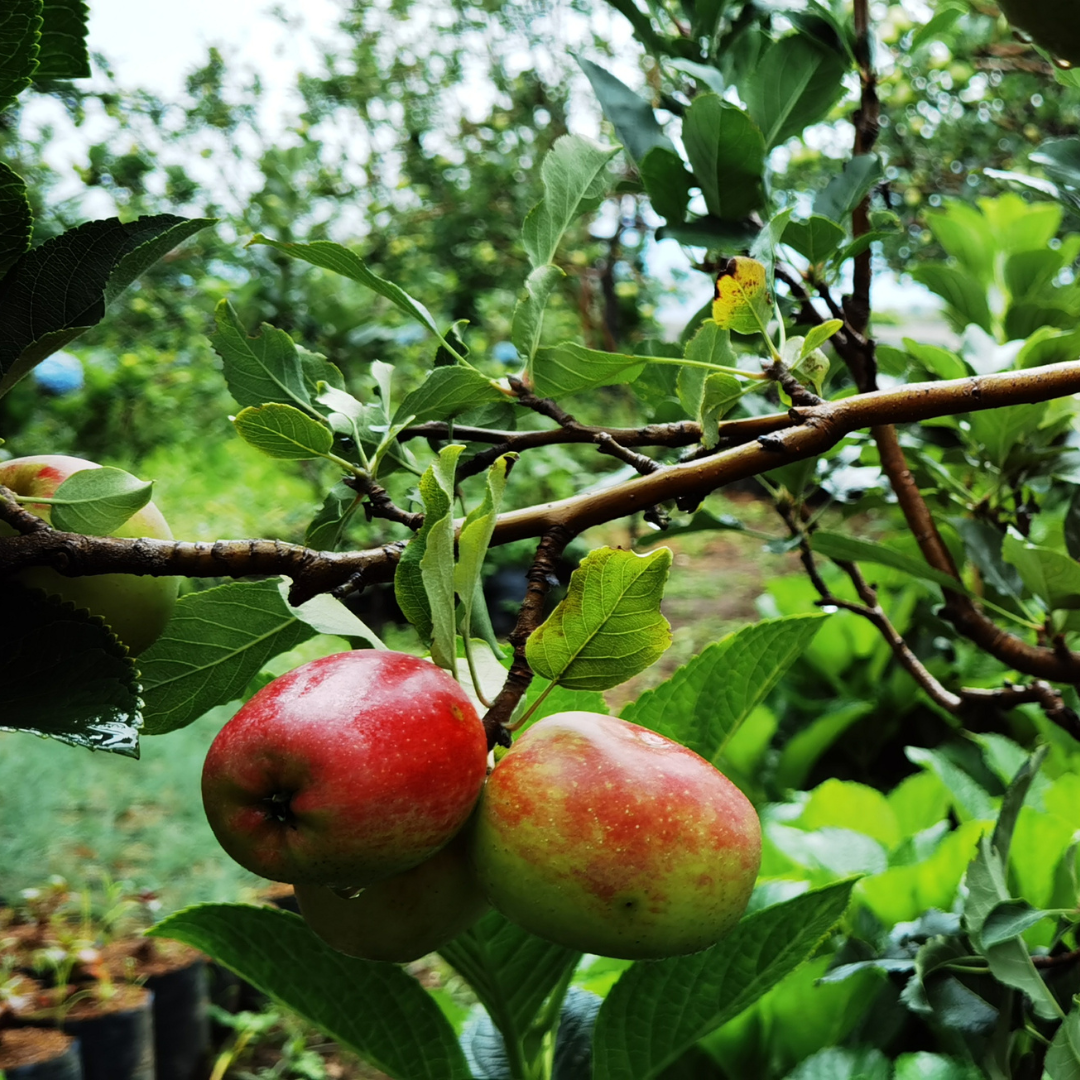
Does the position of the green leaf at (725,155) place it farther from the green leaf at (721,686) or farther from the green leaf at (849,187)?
the green leaf at (721,686)

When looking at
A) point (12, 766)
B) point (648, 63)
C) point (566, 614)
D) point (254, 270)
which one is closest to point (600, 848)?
point (566, 614)

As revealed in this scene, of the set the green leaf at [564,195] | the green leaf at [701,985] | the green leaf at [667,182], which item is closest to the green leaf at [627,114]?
the green leaf at [667,182]

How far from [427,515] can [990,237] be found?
929 mm

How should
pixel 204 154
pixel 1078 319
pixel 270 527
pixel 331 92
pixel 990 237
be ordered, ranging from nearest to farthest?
pixel 1078 319
pixel 990 237
pixel 270 527
pixel 204 154
pixel 331 92

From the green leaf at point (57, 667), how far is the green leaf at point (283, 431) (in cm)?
10

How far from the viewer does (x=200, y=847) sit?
96.3 inches

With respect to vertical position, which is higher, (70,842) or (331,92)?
(331,92)

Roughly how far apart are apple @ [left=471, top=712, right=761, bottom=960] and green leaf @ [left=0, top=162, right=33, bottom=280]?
0.76 ft

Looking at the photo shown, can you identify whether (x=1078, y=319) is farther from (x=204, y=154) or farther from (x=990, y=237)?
(x=204, y=154)

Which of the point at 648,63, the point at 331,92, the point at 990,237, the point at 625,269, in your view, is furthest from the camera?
the point at 625,269

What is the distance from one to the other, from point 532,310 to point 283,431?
13 cm

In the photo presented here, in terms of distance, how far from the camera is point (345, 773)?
0.31 meters

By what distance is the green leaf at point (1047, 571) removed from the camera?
0.70 meters

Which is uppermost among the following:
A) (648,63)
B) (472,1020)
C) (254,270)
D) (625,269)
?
(648,63)
